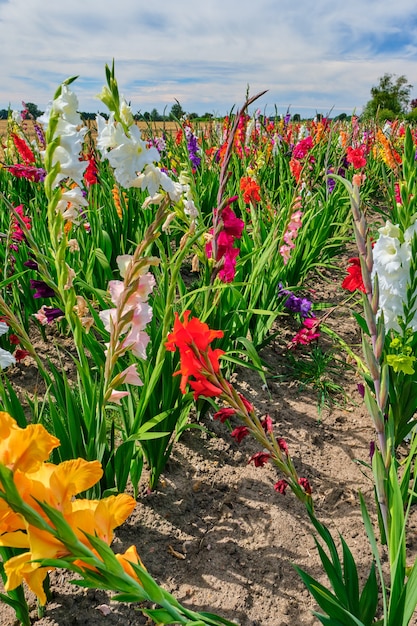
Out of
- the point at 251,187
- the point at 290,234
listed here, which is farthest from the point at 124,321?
the point at 251,187

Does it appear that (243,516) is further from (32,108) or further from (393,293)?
(32,108)

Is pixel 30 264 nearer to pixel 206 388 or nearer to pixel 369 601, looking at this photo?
pixel 206 388

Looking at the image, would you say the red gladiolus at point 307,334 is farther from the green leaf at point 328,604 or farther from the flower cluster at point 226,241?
the green leaf at point 328,604

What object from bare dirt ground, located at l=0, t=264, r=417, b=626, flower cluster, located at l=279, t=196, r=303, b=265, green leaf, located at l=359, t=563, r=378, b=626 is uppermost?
flower cluster, located at l=279, t=196, r=303, b=265

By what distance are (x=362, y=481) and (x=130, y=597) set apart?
149 cm

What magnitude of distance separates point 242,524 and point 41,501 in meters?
1.26

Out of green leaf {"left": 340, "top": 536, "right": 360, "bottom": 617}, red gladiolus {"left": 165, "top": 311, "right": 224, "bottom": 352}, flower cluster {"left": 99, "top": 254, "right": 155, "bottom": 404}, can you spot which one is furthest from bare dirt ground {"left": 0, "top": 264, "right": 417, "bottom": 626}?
flower cluster {"left": 99, "top": 254, "right": 155, "bottom": 404}

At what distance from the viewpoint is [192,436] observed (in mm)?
1972

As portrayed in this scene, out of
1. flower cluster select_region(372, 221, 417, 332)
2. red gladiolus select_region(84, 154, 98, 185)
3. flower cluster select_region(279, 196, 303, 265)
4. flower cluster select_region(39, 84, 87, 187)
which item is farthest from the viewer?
red gladiolus select_region(84, 154, 98, 185)

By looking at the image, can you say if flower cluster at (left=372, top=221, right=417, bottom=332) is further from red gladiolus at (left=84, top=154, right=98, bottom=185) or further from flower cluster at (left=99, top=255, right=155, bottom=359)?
red gladiolus at (left=84, top=154, right=98, bottom=185)

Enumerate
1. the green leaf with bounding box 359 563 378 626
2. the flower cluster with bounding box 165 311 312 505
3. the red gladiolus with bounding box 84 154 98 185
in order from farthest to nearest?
the red gladiolus with bounding box 84 154 98 185 → the green leaf with bounding box 359 563 378 626 → the flower cluster with bounding box 165 311 312 505

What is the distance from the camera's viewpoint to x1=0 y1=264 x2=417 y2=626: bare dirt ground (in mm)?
1322

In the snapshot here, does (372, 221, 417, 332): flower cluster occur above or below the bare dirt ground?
above

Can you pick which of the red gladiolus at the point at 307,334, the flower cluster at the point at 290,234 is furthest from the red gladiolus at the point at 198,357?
the flower cluster at the point at 290,234
